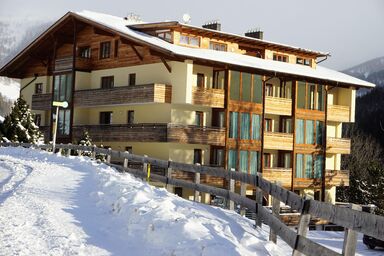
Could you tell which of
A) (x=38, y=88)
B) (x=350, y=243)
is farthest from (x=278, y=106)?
(x=350, y=243)

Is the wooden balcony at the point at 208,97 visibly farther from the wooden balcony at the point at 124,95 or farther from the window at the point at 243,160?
the window at the point at 243,160

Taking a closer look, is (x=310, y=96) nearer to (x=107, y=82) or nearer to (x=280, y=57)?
(x=280, y=57)

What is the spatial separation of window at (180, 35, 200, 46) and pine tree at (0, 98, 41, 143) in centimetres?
1120

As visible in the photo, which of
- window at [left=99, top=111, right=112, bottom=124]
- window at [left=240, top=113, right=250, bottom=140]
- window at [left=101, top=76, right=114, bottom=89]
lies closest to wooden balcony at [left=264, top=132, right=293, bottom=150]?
window at [left=240, top=113, right=250, bottom=140]

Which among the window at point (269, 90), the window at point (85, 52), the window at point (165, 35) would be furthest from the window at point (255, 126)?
the window at point (85, 52)

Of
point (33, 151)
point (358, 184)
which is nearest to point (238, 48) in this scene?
point (33, 151)

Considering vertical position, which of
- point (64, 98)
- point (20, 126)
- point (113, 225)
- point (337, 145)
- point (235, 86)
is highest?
point (235, 86)

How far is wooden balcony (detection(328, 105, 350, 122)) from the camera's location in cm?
4295

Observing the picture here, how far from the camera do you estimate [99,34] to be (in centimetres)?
3988

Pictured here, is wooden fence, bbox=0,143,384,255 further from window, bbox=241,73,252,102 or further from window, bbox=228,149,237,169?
window, bbox=241,73,252,102

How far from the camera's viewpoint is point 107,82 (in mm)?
39875

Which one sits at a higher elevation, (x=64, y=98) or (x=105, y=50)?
(x=105, y=50)

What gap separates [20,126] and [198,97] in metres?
12.1

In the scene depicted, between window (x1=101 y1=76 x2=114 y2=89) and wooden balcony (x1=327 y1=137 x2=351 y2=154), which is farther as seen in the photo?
wooden balcony (x1=327 y1=137 x2=351 y2=154)
